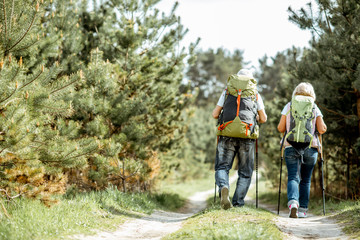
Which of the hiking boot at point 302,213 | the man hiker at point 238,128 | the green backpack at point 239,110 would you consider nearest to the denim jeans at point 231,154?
the man hiker at point 238,128

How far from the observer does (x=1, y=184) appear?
4555mm

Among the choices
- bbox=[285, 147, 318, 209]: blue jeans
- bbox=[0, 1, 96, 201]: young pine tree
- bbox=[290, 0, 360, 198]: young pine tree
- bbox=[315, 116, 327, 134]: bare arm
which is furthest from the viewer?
bbox=[290, 0, 360, 198]: young pine tree

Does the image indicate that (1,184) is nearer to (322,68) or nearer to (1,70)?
(1,70)

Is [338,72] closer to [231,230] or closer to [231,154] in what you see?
[231,154]

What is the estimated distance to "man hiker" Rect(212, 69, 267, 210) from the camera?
220 inches

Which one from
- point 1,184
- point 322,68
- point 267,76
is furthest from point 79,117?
point 267,76

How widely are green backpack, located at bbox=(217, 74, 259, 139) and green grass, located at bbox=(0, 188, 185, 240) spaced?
7.29 feet

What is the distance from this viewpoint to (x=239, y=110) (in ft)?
18.4

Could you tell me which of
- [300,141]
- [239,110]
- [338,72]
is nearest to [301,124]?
[300,141]

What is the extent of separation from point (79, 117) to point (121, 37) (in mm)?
1994

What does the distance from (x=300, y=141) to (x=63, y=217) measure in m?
3.84

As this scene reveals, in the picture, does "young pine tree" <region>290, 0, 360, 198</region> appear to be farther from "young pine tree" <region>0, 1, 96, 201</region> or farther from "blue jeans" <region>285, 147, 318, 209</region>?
"young pine tree" <region>0, 1, 96, 201</region>

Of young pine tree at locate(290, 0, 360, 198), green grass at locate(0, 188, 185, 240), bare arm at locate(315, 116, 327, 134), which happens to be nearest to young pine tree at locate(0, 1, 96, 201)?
green grass at locate(0, 188, 185, 240)

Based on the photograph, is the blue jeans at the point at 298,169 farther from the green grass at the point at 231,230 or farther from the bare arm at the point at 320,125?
the green grass at the point at 231,230
